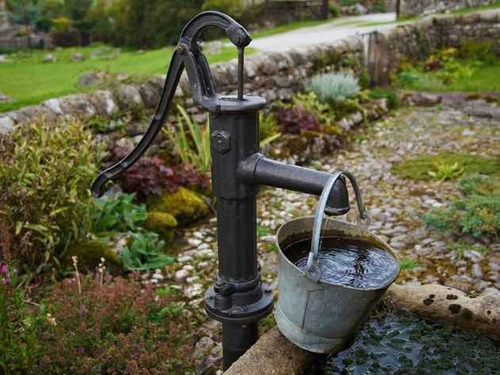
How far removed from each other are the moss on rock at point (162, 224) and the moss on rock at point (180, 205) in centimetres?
16

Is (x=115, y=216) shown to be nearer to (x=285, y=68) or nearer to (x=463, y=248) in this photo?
(x=463, y=248)

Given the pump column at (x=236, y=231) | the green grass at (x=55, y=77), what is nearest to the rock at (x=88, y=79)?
the green grass at (x=55, y=77)

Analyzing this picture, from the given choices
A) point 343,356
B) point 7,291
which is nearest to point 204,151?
point 7,291

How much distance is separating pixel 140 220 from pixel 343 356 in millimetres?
2700

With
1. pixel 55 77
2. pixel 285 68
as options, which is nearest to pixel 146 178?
pixel 55 77

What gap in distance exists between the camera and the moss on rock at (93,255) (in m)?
3.67

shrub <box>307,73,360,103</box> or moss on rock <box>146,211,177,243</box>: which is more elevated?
shrub <box>307,73,360,103</box>

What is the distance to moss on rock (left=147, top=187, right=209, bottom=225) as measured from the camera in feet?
15.1

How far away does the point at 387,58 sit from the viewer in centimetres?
1009

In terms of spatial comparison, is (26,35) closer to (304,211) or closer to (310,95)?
(310,95)

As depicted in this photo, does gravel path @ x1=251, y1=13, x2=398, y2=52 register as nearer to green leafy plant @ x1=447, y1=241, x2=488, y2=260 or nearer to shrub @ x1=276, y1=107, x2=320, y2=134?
shrub @ x1=276, y1=107, x2=320, y2=134

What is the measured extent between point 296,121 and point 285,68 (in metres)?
1.10

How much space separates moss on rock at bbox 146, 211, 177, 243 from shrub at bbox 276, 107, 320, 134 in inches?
107

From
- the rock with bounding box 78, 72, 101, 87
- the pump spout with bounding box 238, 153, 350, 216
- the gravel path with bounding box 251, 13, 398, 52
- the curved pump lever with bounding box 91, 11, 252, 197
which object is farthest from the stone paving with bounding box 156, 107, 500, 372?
the rock with bounding box 78, 72, 101, 87
